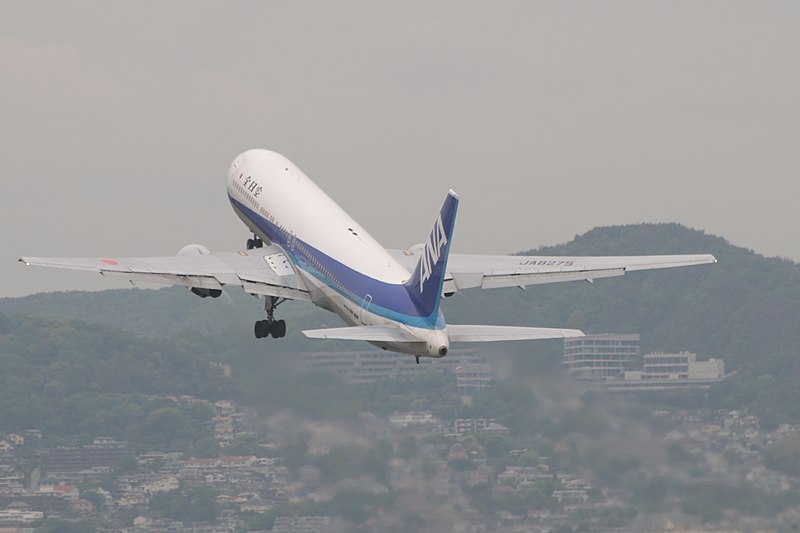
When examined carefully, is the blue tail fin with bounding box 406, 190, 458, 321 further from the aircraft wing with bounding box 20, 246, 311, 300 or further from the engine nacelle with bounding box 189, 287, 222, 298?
the engine nacelle with bounding box 189, 287, 222, 298

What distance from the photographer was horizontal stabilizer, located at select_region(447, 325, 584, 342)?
208ft

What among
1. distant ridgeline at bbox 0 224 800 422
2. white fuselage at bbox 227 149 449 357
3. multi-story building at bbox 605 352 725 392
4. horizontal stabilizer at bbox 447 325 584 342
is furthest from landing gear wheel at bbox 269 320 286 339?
multi-story building at bbox 605 352 725 392

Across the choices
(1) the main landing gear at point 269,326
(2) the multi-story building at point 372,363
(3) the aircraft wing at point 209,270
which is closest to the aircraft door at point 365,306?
(3) the aircraft wing at point 209,270

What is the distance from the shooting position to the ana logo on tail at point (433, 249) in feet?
221

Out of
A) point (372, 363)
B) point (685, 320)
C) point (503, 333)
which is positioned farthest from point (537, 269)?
point (685, 320)

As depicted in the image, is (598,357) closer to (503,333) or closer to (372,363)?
(372,363)

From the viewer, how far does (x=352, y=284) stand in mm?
73500

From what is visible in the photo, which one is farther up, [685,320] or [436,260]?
[685,320]

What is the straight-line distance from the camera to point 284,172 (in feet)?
287

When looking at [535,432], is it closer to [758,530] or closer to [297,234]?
[758,530]

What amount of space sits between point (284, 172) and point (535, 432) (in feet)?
78.0

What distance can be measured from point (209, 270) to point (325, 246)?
5568 mm

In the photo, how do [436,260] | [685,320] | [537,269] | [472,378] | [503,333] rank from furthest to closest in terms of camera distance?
1. [685,320]
2. [472,378]
3. [537,269]
4. [436,260]
5. [503,333]

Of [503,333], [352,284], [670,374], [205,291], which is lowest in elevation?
[503,333]
